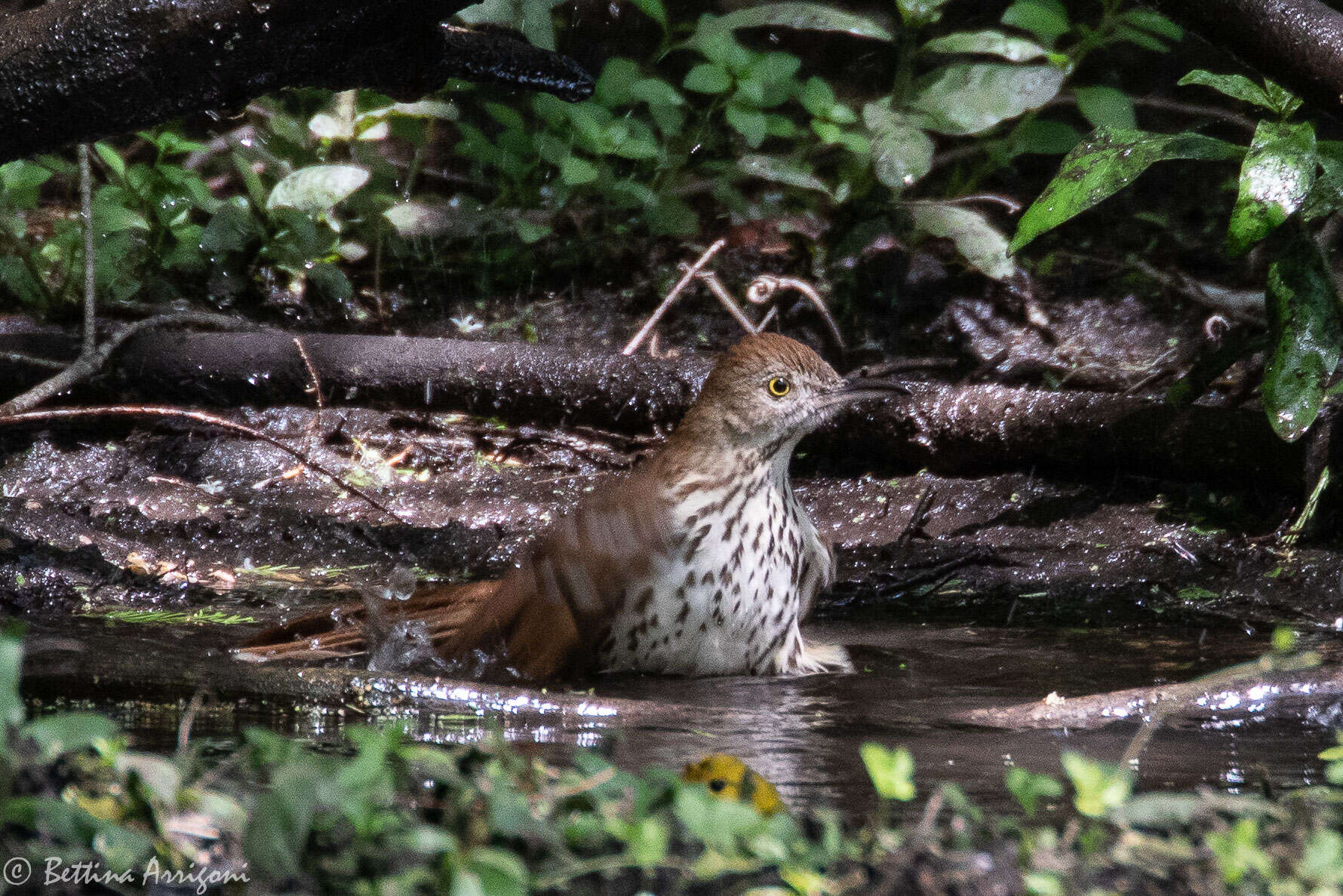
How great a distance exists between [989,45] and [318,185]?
332 cm

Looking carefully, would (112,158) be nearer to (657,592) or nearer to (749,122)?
(749,122)

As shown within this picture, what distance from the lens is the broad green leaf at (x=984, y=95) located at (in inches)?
262

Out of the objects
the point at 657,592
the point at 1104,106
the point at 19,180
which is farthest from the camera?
the point at 1104,106

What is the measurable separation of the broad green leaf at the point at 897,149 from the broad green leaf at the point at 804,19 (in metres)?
0.40

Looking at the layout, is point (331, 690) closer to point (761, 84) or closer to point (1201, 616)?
point (1201, 616)

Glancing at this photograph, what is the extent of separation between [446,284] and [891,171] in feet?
8.10

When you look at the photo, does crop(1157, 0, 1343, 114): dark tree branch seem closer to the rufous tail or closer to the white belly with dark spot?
the white belly with dark spot

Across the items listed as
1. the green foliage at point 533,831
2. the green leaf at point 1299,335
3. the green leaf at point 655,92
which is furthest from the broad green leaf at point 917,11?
the green foliage at point 533,831

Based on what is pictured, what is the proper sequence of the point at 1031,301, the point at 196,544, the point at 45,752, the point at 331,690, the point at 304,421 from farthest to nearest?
the point at 1031,301 < the point at 304,421 < the point at 196,544 < the point at 331,690 < the point at 45,752

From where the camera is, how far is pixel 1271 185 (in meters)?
3.87

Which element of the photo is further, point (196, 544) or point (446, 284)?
point (446, 284)

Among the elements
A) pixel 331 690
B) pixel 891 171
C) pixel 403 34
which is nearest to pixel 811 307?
pixel 891 171

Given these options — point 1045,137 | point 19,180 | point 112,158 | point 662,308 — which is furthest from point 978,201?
point 19,180

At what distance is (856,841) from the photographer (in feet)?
6.22
